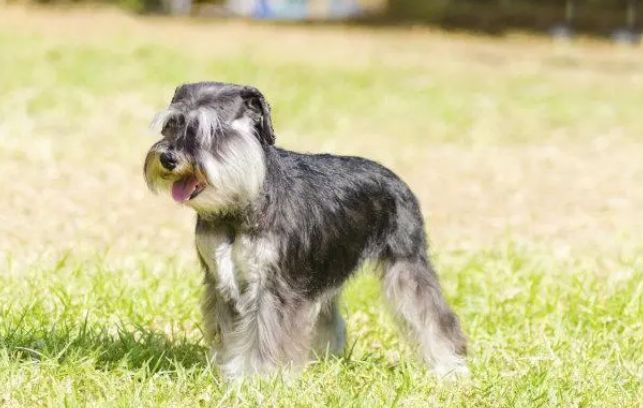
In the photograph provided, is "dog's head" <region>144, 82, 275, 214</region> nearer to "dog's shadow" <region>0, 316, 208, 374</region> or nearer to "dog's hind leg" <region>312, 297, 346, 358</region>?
"dog's shadow" <region>0, 316, 208, 374</region>

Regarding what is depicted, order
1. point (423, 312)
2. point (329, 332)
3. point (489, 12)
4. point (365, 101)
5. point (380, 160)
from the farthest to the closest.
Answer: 1. point (489, 12)
2. point (365, 101)
3. point (380, 160)
4. point (329, 332)
5. point (423, 312)

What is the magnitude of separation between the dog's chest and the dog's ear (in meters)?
0.47

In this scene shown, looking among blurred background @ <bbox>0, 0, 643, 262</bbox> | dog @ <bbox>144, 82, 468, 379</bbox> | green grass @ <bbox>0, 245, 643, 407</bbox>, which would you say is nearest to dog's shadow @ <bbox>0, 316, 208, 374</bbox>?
green grass @ <bbox>0, 245, 643, 407</bbox>

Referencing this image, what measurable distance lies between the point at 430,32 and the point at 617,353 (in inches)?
765

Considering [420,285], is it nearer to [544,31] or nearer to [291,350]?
[291,350]

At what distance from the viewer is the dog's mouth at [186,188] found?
4562 mm

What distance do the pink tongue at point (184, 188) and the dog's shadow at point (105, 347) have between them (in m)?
0.94

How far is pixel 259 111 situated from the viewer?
482 centimetres

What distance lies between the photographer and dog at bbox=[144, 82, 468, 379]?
4566 millimetres

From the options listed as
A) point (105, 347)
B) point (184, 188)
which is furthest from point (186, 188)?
point (105, 347)

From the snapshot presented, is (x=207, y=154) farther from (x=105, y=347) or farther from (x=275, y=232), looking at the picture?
(x=105, y=347)

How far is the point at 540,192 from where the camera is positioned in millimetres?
10953

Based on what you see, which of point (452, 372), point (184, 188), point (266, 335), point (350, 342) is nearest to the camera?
point (184, 188)

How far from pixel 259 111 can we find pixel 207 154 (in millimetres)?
450
